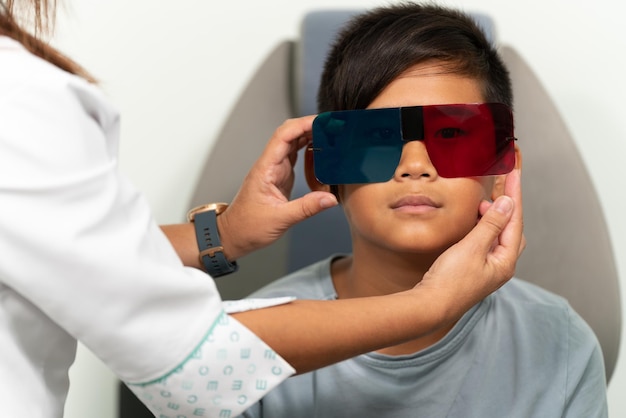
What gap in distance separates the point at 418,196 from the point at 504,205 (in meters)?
0.17

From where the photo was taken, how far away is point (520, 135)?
6.25 feet

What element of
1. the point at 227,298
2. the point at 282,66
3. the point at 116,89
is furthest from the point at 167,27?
the point at 227,298

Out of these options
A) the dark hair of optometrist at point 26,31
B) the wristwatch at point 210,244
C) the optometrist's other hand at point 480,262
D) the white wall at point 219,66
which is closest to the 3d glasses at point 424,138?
the optometrist's other hand at point 480,262

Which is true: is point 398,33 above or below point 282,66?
above

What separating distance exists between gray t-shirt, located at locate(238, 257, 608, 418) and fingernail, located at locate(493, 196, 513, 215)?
315mm

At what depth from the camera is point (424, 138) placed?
1264 millimetres

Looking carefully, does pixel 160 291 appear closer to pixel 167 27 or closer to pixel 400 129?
pixel 400 129

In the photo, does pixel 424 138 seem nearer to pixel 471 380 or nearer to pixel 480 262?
pixel 480 262

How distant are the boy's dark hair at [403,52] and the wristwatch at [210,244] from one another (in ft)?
0.97

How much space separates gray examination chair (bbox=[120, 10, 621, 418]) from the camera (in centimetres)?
172

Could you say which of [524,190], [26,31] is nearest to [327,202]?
[26,31]

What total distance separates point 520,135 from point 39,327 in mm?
1331

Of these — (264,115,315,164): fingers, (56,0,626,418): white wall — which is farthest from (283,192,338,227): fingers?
(56,0,626,418): white wall

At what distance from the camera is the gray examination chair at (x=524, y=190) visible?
1723 millimetres
